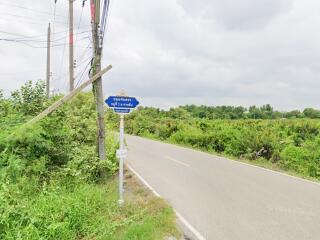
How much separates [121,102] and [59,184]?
2894mm

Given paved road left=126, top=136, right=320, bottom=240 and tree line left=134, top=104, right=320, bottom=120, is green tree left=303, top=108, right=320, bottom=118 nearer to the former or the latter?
tree line left=134, top=104, right=320, bottom=120

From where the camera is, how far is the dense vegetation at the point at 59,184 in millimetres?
6703

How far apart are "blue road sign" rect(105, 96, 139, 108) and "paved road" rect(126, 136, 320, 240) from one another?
9.15 feet

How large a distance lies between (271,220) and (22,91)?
886 centimetres

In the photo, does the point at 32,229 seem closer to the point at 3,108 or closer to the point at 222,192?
the point at 222,192

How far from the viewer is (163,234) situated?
683cm

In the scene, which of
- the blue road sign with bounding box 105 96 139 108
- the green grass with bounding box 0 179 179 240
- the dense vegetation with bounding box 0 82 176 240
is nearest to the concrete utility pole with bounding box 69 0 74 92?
the dense vegetation with bounding box 0 82 176 240

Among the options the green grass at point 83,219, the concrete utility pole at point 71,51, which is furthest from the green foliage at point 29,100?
the concrete utility pole at point 71,51

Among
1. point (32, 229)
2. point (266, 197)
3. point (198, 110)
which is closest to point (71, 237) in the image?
point (32, 229)

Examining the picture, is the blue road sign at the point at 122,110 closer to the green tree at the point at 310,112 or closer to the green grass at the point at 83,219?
the green grass at the point at 83,219

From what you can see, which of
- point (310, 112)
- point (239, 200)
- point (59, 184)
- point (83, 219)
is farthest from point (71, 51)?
point (310, 112)

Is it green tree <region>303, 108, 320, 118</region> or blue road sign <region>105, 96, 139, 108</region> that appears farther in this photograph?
green tree <region>303, 108, 320, 118</region>

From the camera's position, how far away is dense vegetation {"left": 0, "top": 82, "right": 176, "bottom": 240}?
6703mm

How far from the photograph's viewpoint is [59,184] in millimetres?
9578
